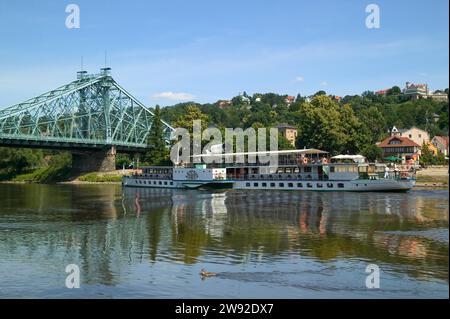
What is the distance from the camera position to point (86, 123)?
134250 mm

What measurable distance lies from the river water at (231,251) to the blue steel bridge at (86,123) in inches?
2679

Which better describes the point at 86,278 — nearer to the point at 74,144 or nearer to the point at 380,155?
the point at 380,155

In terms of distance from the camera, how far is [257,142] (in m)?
102

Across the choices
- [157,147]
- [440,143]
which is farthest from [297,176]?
[440,143]

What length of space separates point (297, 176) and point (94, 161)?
6282 centimetres

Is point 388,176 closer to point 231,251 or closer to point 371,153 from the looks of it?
point 371,153

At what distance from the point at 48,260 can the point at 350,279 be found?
48.2 ft

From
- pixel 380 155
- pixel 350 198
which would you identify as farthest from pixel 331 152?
pixel 350 198

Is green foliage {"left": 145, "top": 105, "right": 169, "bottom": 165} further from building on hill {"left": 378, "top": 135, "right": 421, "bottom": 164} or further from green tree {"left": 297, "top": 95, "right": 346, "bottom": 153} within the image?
building on hill {"left": 378, "top": 135, "right": 421, "bottom": 164}

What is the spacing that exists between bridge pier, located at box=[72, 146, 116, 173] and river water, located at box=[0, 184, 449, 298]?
71213mm
